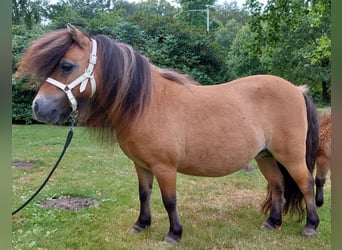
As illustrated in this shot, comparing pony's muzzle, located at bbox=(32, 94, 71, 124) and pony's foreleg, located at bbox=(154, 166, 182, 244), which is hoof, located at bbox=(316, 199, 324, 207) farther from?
pony's muzzle, located at bbox=(32, 94, 71, 124)

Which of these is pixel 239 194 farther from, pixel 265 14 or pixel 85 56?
pixel 265 14

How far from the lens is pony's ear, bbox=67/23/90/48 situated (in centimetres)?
246

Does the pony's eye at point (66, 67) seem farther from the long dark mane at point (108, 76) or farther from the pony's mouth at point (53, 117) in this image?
the pony's mouth at point (53, 117)

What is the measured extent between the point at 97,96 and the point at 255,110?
1.38 meters

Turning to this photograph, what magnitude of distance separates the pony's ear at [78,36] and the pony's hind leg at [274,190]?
1965 mm

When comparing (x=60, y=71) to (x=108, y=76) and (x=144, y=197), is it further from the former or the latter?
(x=144, y=197)

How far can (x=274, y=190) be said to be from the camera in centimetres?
339

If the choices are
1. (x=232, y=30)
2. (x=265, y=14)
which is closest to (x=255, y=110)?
(x=265, y=14)

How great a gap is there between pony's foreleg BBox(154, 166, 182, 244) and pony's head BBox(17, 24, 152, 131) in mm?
502

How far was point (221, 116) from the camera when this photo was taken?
9.59 feet

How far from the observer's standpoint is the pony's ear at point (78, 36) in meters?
2.46

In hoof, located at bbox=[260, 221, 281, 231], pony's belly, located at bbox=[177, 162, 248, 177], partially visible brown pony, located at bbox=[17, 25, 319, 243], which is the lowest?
hoof, located at bbox=[260, 221, 281, 231]

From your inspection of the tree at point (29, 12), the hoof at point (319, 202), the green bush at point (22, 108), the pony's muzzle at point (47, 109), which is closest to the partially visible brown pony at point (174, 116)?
the pony's muzzle at point (47, 109)

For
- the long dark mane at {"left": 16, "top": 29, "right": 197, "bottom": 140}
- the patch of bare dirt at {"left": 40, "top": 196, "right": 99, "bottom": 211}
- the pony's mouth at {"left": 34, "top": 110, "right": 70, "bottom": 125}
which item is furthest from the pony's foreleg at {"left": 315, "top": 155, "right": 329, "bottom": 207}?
the pony's mouth at {"left": 34, "top": 110, "right": 70, "bottom": 125}
